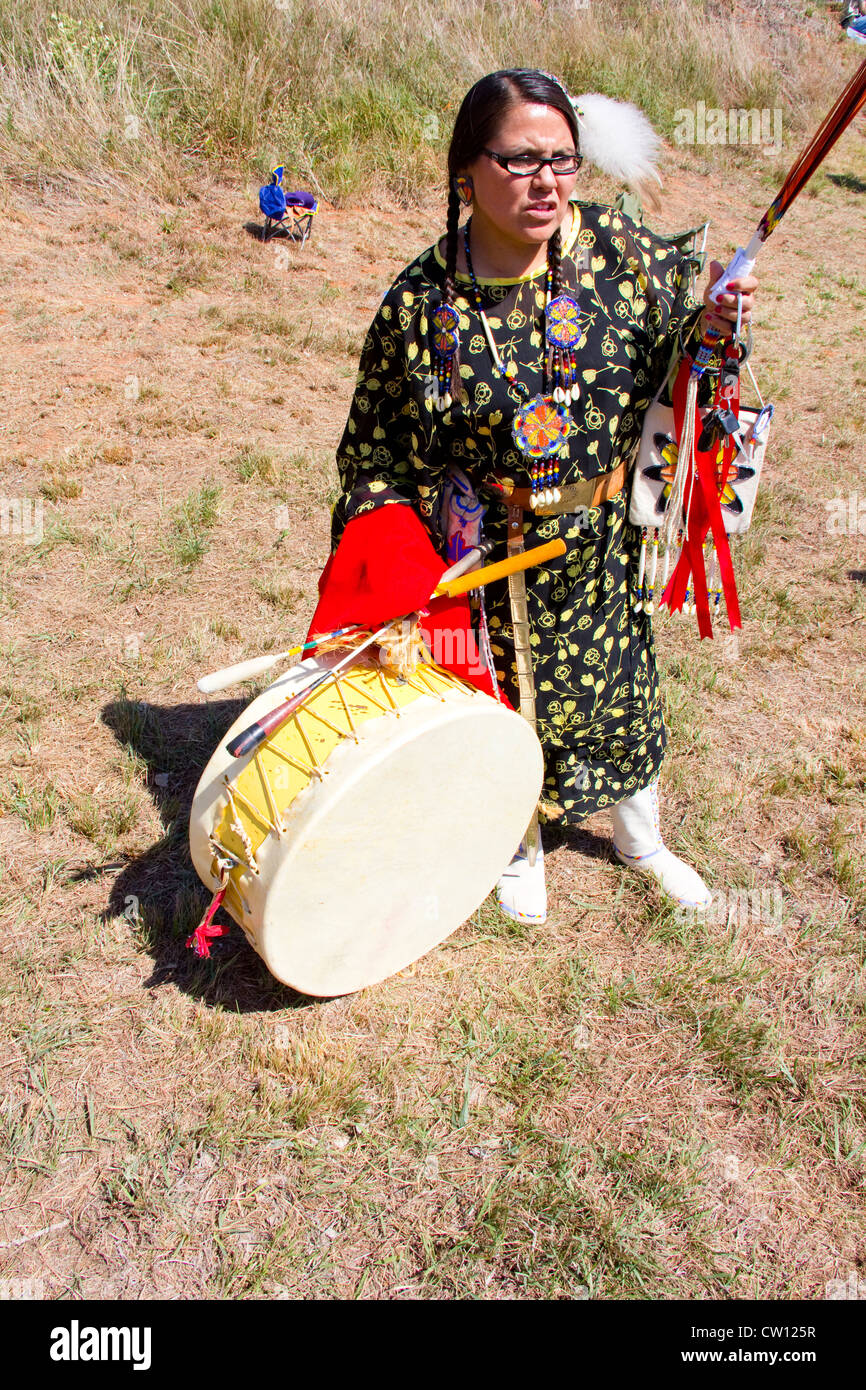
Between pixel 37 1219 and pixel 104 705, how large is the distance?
5.20 feet

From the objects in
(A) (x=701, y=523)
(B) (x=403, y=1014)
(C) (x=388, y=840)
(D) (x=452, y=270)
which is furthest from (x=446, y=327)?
(B) (x=403, y=1014)

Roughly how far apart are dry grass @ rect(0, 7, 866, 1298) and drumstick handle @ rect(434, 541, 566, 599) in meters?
1.02

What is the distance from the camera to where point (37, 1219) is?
1.86m

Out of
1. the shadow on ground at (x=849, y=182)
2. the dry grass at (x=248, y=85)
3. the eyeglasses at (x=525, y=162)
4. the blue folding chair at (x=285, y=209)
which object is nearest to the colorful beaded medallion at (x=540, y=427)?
the eyeglasses at (x=525, y=162)

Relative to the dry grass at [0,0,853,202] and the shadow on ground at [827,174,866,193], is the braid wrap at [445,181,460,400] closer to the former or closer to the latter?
the dry grass at [0,0,853,202]

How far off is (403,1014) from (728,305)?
5.48 ft

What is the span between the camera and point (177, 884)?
252cm

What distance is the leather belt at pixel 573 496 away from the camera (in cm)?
190

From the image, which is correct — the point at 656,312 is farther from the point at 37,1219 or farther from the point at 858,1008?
the point at 37,1219

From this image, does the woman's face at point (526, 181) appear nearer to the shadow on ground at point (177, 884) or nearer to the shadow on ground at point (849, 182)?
the shadow on ground at point (177, 884)

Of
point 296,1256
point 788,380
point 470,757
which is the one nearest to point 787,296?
point 788,380

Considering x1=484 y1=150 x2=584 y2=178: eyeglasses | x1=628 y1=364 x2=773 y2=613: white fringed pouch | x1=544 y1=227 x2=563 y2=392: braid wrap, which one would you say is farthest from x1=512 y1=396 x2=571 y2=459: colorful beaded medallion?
x1=484 y1=150 x2=584 y2=178: eyeglasses

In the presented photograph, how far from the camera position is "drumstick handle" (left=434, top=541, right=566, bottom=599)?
72.9 inches

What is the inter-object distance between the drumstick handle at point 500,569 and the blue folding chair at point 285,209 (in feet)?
17.8
